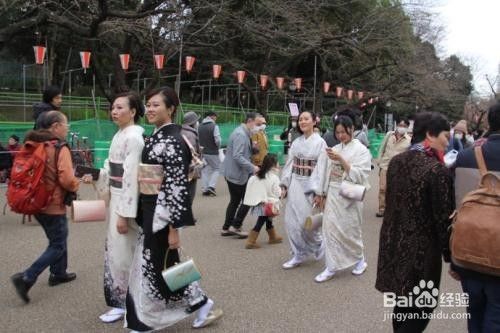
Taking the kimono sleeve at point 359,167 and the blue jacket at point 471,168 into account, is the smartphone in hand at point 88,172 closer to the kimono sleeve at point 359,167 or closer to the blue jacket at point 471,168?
the kimono sleeve at point 359,167

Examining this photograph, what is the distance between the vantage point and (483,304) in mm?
2453

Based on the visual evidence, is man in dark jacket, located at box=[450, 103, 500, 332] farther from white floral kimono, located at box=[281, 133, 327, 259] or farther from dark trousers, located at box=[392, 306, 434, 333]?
white floral kimono, located at box=[281, 133, 327, 259]

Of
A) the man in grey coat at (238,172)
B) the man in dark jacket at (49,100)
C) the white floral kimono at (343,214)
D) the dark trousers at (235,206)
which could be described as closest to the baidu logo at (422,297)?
the white floral kimono at (343,214)

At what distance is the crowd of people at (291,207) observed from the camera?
256 cm

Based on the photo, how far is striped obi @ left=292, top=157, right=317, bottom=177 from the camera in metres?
5.15

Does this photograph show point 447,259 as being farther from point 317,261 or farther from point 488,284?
point 317,261

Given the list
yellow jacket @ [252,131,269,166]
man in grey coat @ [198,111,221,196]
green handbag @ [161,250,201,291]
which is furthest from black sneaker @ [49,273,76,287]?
man in grey coat @ [198,111,221,196]

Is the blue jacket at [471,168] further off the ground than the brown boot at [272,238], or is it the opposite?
the blue jacket at [471,168]

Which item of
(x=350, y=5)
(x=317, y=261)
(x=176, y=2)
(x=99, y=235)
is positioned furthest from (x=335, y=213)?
(x=350, y=5)

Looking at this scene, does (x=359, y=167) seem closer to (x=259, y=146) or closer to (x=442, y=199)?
(x=442, y=199)

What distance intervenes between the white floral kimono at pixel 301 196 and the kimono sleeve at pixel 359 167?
0.43 metres

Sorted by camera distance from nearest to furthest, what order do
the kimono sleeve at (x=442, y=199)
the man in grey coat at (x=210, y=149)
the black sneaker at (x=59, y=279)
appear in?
the kimono sleeve at (x=442, y=199)
the black sneaker at (x=59, y=279)
the man in grey coat at (x=210, y=149)

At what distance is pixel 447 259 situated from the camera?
8.59 feet

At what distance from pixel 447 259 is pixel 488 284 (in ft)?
0.97
